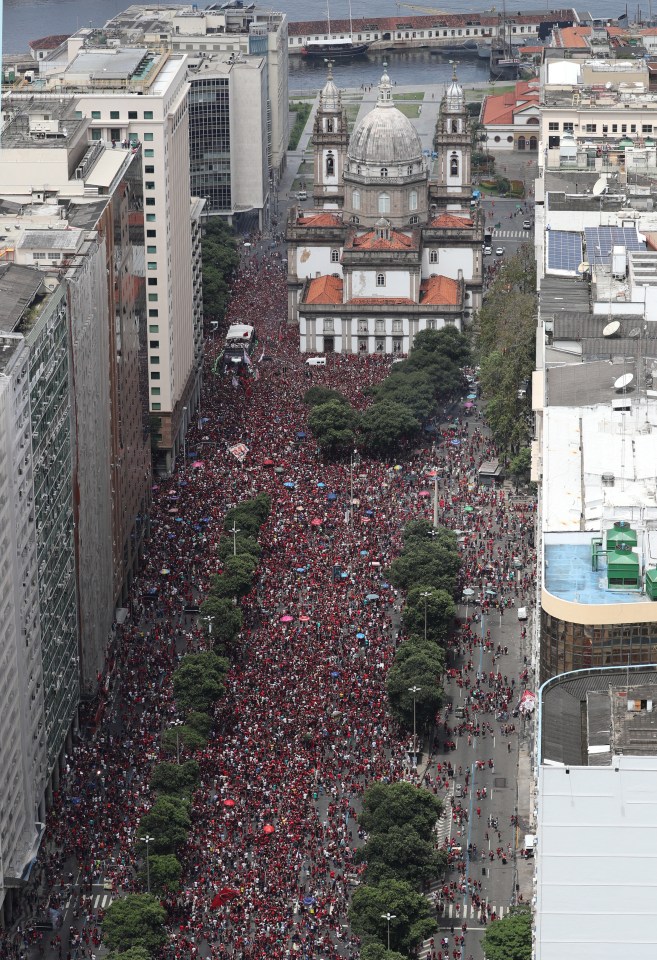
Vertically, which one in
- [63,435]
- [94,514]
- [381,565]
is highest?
[63,435]

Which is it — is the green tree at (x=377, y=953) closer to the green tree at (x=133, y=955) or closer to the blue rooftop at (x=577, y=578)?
the green tree at (x=133, y=955)

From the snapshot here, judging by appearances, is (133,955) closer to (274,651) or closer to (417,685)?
(417,685)

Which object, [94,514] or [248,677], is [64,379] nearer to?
[94,514]

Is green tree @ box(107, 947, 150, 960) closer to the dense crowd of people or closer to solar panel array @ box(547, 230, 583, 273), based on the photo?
the dense crowd of people

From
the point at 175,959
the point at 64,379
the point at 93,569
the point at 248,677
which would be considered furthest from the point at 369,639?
the point at 175,959

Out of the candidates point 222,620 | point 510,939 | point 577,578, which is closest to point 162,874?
point 510,939

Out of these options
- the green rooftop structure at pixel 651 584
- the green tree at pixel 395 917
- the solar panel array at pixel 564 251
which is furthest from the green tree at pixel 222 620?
the green rooftop structure at pixel 651 584
